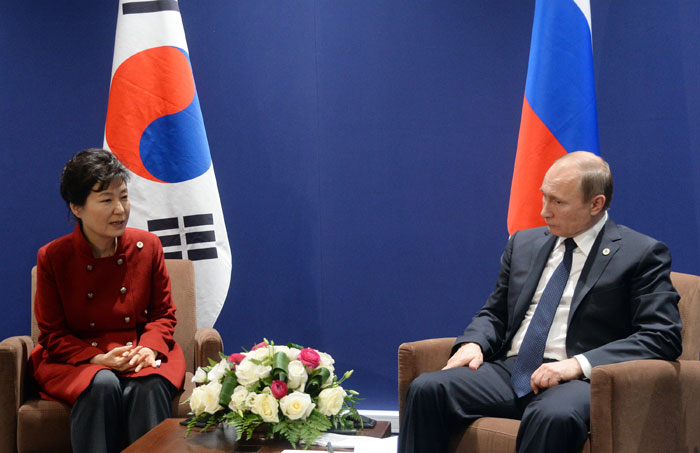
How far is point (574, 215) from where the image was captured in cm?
255

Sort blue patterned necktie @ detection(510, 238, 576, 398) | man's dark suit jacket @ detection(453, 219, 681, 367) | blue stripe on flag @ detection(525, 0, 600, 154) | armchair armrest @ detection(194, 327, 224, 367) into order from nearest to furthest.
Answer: man's dark suit jacket @ detection(453, 219, 681, 367), blue patterned necktie @ detection(510, 238, 576, 398), armchair armrest @ detection(194, 327, 224, 367), blue stripe on flag @ detection(525, 0, 600, 154)

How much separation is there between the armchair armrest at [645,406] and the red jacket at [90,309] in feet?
5.22

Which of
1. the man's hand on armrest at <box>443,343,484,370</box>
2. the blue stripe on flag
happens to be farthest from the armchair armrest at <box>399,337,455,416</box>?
the blue stripe on flag

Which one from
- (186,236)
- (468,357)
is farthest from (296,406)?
(186,236)

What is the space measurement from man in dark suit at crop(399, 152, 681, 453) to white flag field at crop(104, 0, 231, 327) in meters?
1.46

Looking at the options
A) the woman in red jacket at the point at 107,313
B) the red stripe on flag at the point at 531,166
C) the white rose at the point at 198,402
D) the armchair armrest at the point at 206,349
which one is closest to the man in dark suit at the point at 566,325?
the red stripe on flag at the point at 531,166

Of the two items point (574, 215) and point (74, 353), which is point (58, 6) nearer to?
point (74, 353)

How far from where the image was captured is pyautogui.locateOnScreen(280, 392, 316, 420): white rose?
215 cm

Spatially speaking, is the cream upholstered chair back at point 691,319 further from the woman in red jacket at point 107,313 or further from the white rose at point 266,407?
the woman in red jacket at point 107,313

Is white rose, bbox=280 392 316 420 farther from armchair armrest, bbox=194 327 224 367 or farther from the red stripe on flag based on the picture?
the red stripe on flag

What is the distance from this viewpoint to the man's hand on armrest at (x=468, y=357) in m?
2.62

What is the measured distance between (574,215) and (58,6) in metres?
3.16

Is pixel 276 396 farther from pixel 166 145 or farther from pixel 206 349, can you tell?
pixel 166 145

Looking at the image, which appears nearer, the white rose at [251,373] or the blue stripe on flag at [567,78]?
the white rose at [251,373]
